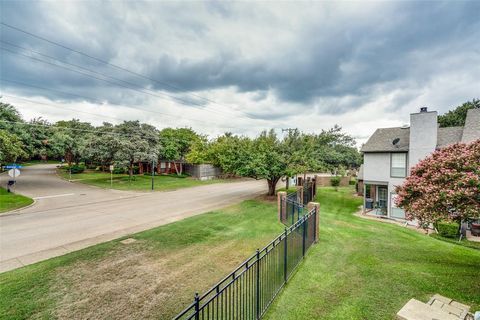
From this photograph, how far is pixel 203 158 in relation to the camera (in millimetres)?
37375

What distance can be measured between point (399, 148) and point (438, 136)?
2666 millimetres

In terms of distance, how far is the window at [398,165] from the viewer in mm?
16328

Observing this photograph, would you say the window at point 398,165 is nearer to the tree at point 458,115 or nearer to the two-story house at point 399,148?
Result: the two-story house at point 399,148

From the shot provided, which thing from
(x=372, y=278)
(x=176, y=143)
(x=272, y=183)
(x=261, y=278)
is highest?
(x=176, y=143)

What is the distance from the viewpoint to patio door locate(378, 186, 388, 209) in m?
18.0

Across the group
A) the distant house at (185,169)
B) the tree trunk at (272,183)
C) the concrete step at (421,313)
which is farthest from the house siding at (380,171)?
the distant house at (185,169)

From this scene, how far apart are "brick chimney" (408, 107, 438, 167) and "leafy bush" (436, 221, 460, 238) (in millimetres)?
4364

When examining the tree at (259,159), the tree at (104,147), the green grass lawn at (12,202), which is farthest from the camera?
the tree at (104,147)

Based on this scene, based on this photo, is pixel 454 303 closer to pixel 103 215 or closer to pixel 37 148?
pixel 103 215

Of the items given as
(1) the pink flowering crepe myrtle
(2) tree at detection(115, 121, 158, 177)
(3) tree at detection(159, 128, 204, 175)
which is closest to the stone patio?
(1) the pink flowering crepe myrtle

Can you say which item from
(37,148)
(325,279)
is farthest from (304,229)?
(37,148)

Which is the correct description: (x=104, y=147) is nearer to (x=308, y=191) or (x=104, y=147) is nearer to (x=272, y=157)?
(x=272, y=157)

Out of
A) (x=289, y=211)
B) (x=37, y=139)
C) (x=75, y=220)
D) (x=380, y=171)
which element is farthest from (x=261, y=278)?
(x=37, y=139)

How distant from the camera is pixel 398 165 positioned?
16609mm
